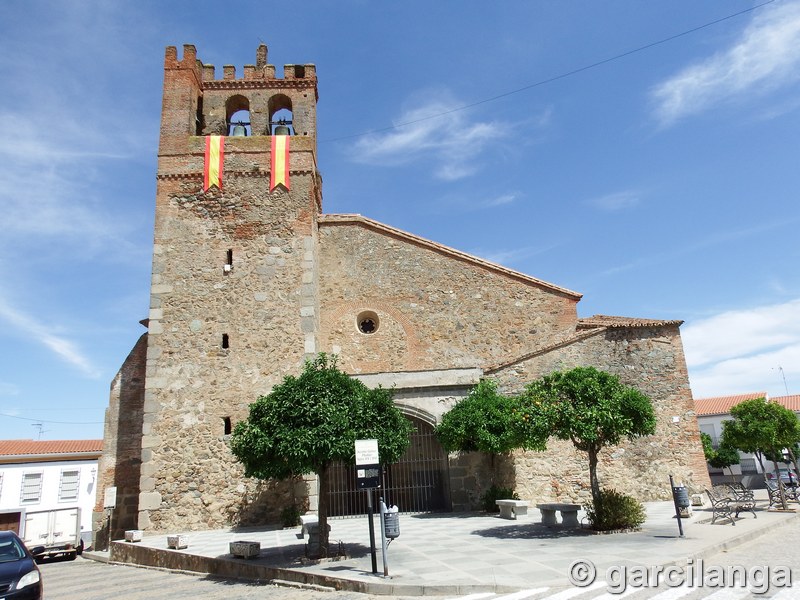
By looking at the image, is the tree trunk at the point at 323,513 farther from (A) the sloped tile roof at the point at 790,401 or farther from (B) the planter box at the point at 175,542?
(A) the sloped tile roof at the point at 790,401

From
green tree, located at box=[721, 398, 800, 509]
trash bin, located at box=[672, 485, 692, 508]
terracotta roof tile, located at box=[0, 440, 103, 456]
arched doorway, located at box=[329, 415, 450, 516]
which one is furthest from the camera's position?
terracotta roof tile, located at box=[0, 440, 103, 456]

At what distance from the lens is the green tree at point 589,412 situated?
1154 centimetres

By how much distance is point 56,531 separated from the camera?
21578 mm

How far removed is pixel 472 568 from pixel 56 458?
29.6 metres

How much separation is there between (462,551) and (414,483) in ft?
28.4

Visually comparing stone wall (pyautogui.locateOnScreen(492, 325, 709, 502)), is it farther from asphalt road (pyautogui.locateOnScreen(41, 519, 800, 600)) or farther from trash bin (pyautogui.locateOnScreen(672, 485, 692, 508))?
trash bin (pyautogui.locateOnScreen(672, 485, 692, 508))

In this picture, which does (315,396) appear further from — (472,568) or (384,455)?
(472,568)

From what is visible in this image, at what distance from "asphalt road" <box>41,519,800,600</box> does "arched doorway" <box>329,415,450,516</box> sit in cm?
681

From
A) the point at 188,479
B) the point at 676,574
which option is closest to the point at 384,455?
the point at 676,574

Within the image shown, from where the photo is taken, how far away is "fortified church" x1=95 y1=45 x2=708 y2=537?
16516mm

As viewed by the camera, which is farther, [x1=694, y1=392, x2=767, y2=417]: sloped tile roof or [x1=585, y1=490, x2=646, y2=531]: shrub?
[x1=694, y1=392, x2=767, y2=417]: sloped tile roof

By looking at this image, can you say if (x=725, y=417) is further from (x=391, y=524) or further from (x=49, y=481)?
(x=49, y=481)

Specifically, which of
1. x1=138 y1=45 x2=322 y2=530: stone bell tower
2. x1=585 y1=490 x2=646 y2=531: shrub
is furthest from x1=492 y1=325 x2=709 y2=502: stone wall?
x1=138 y1=45 x2=322 y2=530: stone bell tower

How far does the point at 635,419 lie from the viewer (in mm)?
12062
